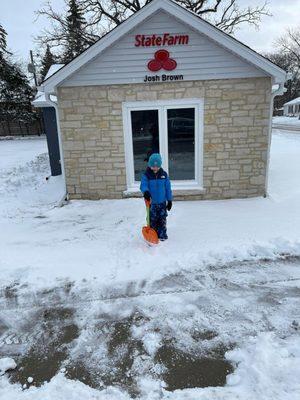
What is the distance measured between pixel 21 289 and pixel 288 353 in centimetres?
355

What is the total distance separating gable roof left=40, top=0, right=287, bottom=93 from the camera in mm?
7352

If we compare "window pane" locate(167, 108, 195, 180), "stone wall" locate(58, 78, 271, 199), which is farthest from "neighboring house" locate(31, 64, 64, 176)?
"window pane" locate(167, 108, 195, 180)

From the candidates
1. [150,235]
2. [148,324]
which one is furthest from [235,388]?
[150,235]

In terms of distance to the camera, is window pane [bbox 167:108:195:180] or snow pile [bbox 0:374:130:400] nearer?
snow pile [bbox 0:374:130:400]

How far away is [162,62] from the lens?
7.76 metres

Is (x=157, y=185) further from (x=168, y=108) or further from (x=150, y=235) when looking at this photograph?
(x=168, y=108)

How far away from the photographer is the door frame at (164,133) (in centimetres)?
809

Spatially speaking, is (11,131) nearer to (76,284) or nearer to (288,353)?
(76,284)

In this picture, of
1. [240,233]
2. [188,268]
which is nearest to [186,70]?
[240,233]

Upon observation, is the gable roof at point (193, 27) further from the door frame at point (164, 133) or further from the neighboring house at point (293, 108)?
the neighboring house at point (293, 108)

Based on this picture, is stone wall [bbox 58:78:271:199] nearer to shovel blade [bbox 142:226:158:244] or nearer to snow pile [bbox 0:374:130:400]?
shovel blade [bbox 142:226:158:244]

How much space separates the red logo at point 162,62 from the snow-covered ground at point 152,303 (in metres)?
3.41

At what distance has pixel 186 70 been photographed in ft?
25.6

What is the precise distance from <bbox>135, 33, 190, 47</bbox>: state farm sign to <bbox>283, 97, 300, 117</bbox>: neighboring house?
52.6 m
